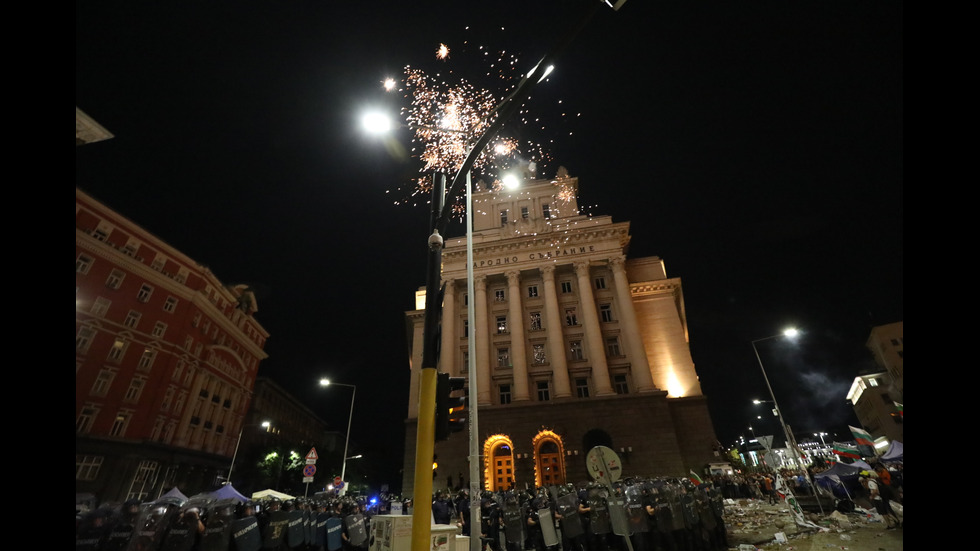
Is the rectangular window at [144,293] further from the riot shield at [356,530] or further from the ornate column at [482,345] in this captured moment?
the riot shield at [356,530]

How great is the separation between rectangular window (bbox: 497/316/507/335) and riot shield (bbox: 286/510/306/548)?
30398 mm

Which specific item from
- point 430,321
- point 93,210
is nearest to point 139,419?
point 93,210

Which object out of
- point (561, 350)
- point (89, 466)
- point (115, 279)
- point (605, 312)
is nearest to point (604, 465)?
point (561, 350)

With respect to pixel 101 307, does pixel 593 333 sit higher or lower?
lower

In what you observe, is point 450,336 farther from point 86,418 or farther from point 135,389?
point 86,418

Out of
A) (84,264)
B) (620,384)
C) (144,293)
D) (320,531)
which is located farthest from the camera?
(144,293)

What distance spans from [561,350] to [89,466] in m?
44.7

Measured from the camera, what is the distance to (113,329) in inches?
1683

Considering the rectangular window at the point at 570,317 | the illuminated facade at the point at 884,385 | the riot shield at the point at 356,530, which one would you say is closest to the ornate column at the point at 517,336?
the rectangular window at the point at 570,317

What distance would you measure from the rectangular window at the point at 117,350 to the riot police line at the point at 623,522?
159 ft

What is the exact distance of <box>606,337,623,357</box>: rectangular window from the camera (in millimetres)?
39594

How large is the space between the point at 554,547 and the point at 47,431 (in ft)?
43.9

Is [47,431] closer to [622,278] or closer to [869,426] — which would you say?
[622,278]

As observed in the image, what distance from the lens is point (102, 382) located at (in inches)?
1638
